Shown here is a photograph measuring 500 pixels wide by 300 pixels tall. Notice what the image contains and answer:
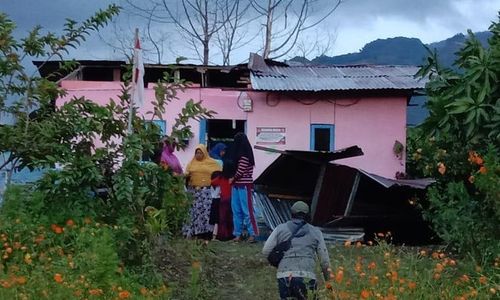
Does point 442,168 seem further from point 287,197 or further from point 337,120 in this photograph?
point 337,120

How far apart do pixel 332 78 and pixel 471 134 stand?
8732 millimetres

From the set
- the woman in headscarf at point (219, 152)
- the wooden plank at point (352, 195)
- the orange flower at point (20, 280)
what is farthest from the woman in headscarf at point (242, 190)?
the orange flower at point (20, 280)

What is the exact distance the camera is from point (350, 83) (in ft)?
50.6

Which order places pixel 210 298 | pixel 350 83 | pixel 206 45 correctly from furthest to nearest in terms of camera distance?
pixel 206 45 → pixel 350 83 → pixel 210 298

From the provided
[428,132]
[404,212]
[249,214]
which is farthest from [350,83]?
[428,132]

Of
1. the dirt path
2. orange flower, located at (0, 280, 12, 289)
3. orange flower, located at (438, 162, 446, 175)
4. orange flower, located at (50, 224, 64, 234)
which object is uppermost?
orange flower, located at (438, 162, 446, 175)

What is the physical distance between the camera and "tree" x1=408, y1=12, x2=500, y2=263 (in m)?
7.15

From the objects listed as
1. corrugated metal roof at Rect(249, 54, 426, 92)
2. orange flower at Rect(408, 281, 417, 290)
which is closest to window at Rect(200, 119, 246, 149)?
corrugated metal roof at Rect(249, 54, 426, 92)

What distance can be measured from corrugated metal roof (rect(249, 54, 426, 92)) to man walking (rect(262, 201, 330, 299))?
8320mm

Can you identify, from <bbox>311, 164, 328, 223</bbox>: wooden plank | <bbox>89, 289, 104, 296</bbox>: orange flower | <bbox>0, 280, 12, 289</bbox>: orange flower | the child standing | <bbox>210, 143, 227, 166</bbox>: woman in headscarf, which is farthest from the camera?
<bbox>210, 143, 227, 166</bbox>: woman in headscarf

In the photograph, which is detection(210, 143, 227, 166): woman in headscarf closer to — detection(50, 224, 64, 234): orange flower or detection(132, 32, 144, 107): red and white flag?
detection(132, 32, 144, 107): red and white flag

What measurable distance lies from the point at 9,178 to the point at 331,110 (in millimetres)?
8785

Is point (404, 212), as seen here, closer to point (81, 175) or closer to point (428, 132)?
point (428, 132)

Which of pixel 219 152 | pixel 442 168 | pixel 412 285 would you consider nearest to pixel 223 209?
pixel 219 152
